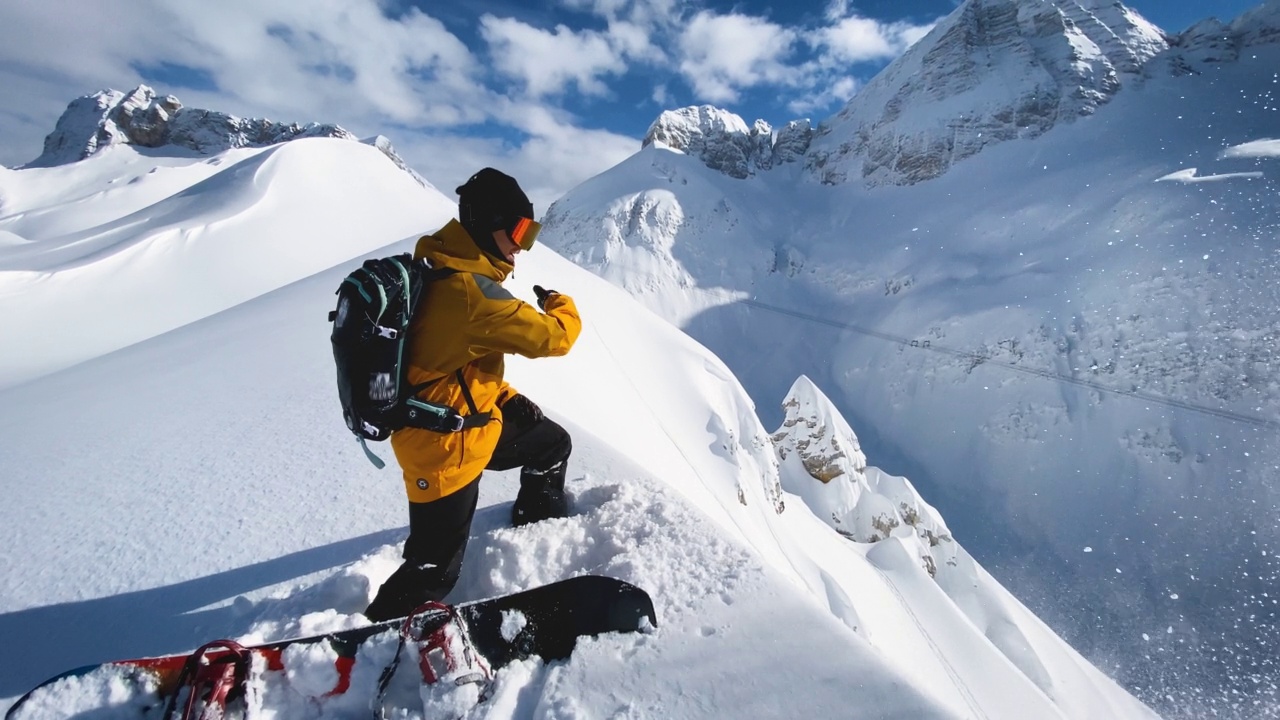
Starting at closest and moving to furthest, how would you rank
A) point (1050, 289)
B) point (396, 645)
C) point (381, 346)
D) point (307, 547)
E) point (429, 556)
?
1. point (396, 645)
2. point (381, 346)
3. point (429, 556)
4. point (307, 547)
5. point (1050, 289)

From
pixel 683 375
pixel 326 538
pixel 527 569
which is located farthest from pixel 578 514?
pixel 683 375

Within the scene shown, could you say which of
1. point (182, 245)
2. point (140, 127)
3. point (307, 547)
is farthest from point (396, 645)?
point (140, 127)

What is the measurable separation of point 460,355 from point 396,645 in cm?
94

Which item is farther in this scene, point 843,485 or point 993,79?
point 993,79

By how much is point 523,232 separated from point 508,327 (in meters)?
0.42

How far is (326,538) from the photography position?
2.37 metres

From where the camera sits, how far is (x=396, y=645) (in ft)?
5.16

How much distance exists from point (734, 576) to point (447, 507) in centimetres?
110

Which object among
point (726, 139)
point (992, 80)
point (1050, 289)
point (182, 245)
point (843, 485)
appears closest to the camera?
point (182, 245)

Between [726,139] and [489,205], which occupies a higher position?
[726,139]

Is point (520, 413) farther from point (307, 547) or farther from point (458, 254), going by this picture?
point (307, 547)

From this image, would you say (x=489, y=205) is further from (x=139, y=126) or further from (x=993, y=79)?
(x=139, y=126)

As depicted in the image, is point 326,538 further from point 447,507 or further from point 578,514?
point 578,514

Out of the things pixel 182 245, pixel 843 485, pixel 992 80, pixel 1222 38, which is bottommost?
pixel 843 485
